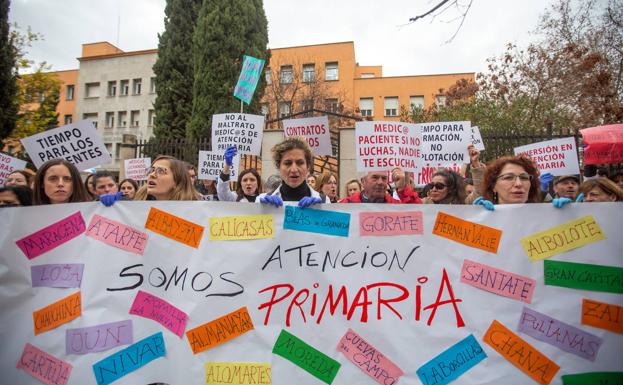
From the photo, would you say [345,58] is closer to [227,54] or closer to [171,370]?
[227,54]

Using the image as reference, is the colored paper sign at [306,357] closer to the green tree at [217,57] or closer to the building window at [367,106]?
the green tree at [217,57]

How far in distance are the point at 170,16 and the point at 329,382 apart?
61.8 feet

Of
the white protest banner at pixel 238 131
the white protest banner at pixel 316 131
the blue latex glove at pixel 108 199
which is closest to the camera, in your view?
the blue latex glove at pixel 108 199

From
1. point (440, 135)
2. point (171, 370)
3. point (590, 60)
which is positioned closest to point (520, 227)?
point (171, 370)

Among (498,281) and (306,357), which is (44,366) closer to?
(306,357)

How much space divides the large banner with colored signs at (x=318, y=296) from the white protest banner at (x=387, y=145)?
176 cm

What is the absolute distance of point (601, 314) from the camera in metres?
2.21

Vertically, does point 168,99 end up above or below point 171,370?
above

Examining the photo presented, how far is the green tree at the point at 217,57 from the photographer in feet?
49.5

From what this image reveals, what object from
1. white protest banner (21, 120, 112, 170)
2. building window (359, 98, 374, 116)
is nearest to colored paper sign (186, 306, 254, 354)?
white protest banner (21, 120, 112, 170)

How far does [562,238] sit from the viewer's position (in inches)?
90.7

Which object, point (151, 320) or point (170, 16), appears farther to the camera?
point (170, 16)

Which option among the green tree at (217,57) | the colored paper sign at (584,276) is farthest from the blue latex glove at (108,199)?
the green tree at (217,57)

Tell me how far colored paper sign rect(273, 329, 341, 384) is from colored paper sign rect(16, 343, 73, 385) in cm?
122
